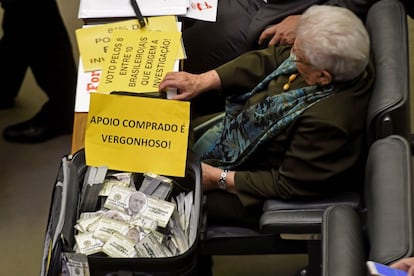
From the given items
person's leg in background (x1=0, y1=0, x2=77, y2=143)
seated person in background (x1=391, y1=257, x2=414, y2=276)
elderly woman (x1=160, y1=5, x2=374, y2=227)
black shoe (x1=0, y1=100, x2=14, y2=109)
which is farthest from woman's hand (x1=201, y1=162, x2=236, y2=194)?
black shoe (x1=0, y1=100, x2=14, y2=109)

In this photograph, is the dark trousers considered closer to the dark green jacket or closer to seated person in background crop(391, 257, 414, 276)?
the dark green jacket

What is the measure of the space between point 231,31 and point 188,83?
0.40m

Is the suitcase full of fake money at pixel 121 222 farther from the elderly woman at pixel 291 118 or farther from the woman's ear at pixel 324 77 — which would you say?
the woman's ear at pixel 324 77

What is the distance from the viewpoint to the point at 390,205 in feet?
4.62

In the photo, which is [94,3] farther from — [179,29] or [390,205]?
[390,205]

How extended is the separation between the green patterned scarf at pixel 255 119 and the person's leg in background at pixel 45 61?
96cm

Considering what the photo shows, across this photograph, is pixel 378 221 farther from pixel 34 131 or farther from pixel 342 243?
pixel 34 131

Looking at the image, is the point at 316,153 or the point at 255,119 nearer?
the point at 316,153

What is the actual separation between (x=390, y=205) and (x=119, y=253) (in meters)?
0.58

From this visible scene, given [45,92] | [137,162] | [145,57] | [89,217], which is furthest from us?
[45,92]

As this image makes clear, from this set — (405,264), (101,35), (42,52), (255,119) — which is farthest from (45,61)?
(405,264)

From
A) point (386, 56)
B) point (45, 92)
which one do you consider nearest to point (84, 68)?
point (386, 56)

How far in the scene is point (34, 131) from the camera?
276 centimetres

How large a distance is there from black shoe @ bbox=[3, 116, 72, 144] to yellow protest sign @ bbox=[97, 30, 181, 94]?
97 centimetres
